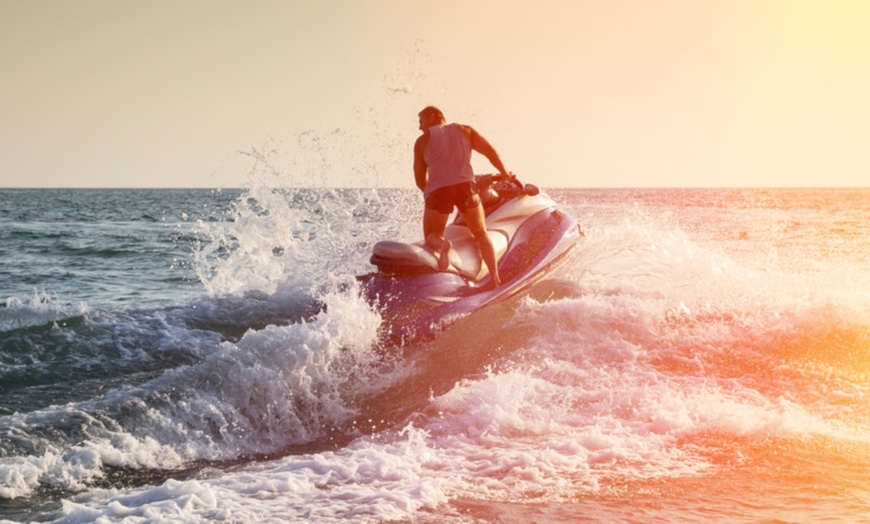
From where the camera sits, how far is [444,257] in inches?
312

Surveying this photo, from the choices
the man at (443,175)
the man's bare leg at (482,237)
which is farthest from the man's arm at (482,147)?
the man's bare leg at (482,237)

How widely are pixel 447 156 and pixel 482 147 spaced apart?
0.58m

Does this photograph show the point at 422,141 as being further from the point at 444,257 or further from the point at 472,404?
the point at 472,404

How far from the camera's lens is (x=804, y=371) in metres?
7.81

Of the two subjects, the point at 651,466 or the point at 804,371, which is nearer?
the point at 651,466

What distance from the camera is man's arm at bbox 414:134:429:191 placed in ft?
26.9

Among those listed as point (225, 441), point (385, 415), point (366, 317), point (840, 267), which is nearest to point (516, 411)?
point (385, 415)

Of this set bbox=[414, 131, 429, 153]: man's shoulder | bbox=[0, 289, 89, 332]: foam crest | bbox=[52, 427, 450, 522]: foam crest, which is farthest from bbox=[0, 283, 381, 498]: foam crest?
bbox=[0, 289, 89, 332]: foam crest

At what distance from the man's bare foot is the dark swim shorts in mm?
386

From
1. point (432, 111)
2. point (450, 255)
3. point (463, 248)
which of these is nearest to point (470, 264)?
point (463, 248)

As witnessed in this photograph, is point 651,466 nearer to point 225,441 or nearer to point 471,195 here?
point 225,441

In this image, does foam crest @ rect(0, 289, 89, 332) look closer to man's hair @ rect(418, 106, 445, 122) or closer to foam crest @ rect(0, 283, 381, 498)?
foam crest @ rect(0, 283, 381, 498)

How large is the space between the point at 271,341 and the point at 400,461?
2159mm

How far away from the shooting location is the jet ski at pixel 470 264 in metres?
7.53
